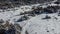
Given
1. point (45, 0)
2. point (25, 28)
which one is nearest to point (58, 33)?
point (25, 28)

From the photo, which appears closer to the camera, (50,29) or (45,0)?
(50,29)

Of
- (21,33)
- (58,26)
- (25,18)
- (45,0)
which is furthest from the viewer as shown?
(45,0)

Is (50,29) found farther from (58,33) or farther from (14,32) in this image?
(14,32)

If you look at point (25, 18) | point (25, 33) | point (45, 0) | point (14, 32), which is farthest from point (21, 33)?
point (45, 0)

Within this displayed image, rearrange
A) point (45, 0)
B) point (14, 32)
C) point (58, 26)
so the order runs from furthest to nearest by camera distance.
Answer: point (45, 0), point (58, 26), point (14, 32)

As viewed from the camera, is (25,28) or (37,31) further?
(25,28)

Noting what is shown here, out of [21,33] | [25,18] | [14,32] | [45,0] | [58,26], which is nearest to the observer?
[14,32]

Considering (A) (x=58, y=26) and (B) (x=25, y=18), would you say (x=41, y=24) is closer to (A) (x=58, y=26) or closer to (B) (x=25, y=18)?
(A) (x=58, y=26)

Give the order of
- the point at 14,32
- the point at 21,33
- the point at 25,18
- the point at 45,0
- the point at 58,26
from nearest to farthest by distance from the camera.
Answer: the point at 14,32 → the point at 21,33 → the point at 58,26 → the point at 25,18 → the point at 45,0
